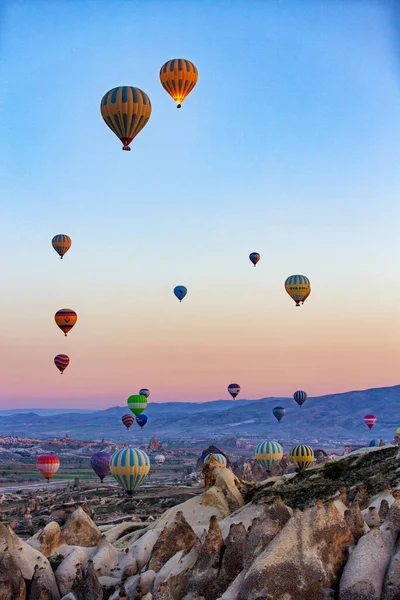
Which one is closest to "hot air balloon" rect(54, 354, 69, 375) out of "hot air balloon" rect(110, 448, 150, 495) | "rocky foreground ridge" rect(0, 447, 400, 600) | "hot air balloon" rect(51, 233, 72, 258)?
"hot air balloon" rect(51, 233, 72, 258)

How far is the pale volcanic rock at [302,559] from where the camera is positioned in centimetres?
1995

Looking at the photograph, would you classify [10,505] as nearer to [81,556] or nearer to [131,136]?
[131,136]

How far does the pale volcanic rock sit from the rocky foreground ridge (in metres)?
0.03

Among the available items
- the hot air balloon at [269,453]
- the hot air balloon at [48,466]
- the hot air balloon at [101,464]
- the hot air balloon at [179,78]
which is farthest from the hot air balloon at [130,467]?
the hot air balloon at [48,466]

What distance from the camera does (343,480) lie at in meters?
31.9

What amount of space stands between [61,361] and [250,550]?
68.3 meters

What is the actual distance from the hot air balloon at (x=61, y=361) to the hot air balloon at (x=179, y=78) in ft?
138

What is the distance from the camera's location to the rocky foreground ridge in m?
20.2

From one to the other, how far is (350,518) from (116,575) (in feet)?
29.0

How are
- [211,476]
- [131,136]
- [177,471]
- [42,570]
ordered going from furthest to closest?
[177,471]
[131,136]
[211,476]
[42,570]

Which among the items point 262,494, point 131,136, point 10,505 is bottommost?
point 10,505

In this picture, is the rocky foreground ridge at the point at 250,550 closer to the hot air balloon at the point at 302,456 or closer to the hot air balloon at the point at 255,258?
the hot air balloon at the point at 302,456

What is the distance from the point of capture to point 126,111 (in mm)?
49000

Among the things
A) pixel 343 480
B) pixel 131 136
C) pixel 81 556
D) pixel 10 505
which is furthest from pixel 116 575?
pixel 10 505
